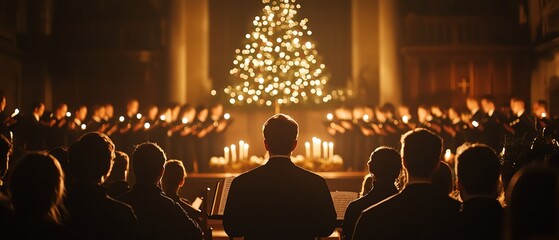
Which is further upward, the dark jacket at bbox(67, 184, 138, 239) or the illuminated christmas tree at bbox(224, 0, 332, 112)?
the illuminated christmas tree at bbox(224, 0, 332, 112)

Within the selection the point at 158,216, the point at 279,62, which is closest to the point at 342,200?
the point at 158,216

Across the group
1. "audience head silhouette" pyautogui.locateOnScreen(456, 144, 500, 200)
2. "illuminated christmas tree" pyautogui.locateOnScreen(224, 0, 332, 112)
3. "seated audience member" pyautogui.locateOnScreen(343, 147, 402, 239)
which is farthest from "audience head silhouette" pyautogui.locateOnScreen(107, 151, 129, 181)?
"illuminated christmas tree" pyautogui.locateOnScreen(224, 0, 332, 112)

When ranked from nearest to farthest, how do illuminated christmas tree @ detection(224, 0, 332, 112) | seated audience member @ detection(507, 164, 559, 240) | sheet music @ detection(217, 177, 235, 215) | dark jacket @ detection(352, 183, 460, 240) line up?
seated audience member @ detection(507, 164, 559, 240)
dark jacket @ detection(352, 183, 460, 240)
sheet music @ detection(217, 177, 235, 215)
illuminated christmas tree @ detection(224, 0, 332, 112)

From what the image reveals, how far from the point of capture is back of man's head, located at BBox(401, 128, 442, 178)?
150 inches

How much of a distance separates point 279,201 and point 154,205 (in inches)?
27.9

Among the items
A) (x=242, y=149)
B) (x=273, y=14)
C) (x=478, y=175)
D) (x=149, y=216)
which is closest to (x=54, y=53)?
(x=273, y=14)

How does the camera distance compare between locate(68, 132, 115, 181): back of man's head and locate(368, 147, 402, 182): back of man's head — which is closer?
locate(68, 132, 115, 181): back of man's head

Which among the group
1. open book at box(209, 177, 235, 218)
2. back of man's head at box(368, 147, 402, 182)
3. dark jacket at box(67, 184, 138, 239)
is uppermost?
back of man's head at box(368, 147, 402, 182)

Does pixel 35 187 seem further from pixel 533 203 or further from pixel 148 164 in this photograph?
pixel 533 203

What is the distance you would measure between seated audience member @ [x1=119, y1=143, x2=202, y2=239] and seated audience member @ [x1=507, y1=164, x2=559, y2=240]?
5.82 feet

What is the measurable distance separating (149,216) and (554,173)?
2175 mm

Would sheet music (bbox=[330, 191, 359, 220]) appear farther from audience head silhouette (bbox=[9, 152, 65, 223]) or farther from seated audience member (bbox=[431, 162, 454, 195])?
audience head silhouette (bbox=[9, 152, 65, 223])

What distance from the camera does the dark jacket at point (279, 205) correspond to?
441 cm

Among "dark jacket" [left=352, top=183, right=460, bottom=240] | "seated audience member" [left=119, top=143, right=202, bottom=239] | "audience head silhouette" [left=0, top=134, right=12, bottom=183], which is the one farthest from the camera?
"audience head silhouette" [left=0, top=134, right=12, bottom=183]
